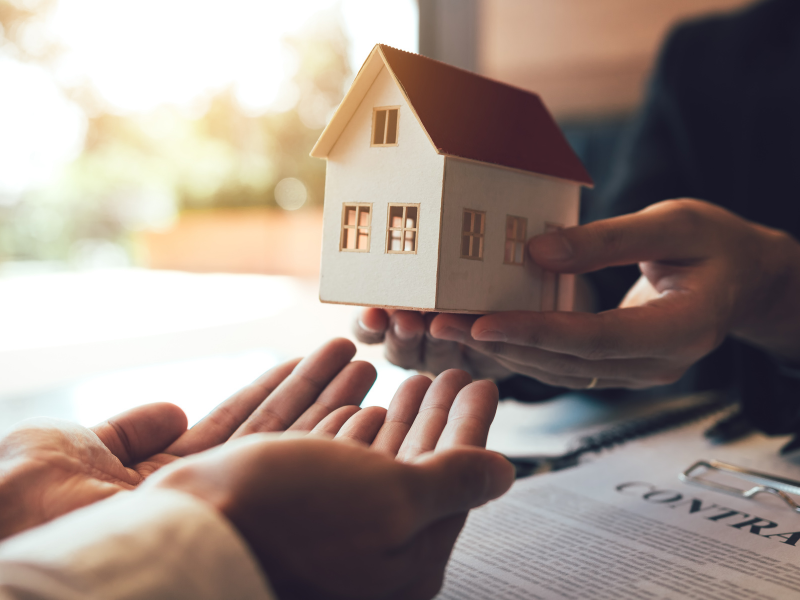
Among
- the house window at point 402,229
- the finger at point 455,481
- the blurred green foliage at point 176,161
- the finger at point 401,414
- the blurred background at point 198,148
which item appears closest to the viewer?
the finger at point 455,481

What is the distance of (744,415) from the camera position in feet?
4.62

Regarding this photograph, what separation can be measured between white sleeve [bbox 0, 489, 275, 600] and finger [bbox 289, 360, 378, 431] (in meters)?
0.39

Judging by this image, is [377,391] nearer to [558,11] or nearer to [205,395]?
[205,395]

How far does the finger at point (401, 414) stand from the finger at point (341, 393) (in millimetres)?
132

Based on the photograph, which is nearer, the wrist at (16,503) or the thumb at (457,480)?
the thumb at (457,480)

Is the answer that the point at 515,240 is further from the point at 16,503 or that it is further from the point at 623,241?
the point at 16,503

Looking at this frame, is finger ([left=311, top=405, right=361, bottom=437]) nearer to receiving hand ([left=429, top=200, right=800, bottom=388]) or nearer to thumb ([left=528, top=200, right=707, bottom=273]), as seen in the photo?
receiving hand ([left=429, top=200, right=800, bottom=388])

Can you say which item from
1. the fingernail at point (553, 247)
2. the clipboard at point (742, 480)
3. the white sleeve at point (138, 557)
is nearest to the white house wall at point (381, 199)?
the fingernail at point (553, 247)

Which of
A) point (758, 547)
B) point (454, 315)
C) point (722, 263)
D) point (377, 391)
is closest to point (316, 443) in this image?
point (454, 315)

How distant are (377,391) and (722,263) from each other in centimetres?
103

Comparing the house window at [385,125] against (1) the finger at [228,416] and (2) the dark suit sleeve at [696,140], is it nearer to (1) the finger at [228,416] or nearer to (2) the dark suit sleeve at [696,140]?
(1) the finger at [228,416]

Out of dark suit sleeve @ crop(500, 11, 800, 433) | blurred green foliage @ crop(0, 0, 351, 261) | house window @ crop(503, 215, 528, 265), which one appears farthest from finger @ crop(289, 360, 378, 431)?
blurred green foliage @ crop(0, 0, 351, 261)

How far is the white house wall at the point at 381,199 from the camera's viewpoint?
884 millimetres

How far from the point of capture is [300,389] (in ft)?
3.24
